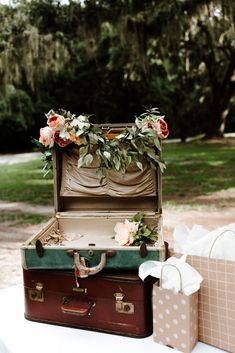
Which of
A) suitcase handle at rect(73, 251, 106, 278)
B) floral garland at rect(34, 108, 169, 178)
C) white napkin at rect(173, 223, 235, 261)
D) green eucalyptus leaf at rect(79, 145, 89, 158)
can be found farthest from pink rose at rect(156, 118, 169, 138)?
suitcase handle at rect(73, 251, 106, 278)

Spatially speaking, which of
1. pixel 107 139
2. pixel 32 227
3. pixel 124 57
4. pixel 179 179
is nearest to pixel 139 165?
pixel 107 139

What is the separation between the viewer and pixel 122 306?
4.44 ft

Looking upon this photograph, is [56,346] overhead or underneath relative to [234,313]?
underneath

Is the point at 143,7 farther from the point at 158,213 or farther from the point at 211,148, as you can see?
the point at 158,213

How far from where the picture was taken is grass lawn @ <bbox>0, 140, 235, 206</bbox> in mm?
8195

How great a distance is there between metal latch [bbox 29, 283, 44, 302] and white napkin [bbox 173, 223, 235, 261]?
0.47m

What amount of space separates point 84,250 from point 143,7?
34.8 feet

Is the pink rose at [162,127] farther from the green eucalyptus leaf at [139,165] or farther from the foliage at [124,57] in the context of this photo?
the foliage at [124,57]

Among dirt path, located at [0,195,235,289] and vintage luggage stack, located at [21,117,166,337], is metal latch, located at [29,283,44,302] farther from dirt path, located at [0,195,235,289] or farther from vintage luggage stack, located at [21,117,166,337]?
dirt path, located at [0,195,235,289]

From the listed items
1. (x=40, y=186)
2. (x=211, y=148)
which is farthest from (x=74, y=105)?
(x=40, y=186)

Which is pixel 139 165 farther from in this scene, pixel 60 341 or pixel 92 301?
pixel 60 341

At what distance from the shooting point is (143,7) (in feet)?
36.2

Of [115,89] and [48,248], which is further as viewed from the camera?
[115,89]

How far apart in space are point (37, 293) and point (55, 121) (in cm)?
60
